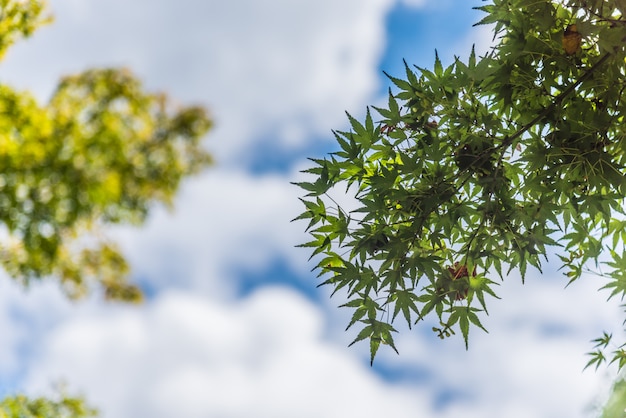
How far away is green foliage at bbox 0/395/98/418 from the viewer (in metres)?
6.88

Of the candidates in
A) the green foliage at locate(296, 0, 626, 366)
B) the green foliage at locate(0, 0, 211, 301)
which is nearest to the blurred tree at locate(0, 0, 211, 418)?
the green foliage at locate(0, 0, 211, 301)

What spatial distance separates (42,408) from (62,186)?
3140 millimetres

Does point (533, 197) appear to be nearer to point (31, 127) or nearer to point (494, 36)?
point (494, 36)

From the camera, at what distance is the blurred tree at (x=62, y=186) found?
619cm

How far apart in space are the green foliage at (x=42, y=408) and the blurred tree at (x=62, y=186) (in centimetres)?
1

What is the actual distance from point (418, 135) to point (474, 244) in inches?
25.2

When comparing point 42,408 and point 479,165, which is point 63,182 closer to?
point 42,408

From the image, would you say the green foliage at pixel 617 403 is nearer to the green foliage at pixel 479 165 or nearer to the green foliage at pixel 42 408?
the green foliage at pixel 479 165

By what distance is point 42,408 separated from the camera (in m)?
7.20

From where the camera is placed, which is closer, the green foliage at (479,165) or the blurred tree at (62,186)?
the green foliage at (479,165)

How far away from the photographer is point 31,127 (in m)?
6.64

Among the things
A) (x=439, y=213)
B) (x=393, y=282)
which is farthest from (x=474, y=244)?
(x=393, y=282)

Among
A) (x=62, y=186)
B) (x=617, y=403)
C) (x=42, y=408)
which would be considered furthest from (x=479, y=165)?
(x=42, y=408)

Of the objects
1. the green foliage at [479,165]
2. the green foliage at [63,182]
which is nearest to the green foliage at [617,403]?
the green foliage at [479,165]
